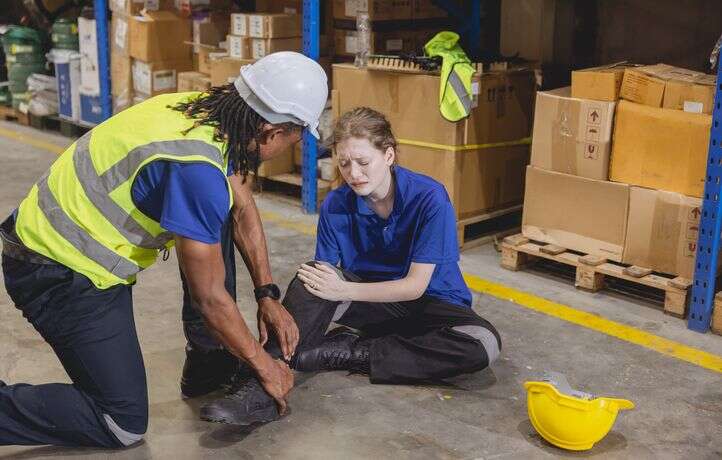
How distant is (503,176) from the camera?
6.39 meters

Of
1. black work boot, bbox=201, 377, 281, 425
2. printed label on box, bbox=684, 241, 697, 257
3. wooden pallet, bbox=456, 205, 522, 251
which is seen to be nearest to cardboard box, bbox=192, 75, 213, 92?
wooden pallet, bbox=456, 205, 522, 251

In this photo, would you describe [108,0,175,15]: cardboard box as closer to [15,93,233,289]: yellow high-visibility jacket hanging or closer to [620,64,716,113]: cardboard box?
[620,64,716,113]: cardboard box

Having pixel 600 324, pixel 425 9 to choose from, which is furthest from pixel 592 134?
pixel 425 9

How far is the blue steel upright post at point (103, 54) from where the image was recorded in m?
9.09

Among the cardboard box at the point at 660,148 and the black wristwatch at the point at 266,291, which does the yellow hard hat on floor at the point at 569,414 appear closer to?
the black wristwatch at the point at 266,291

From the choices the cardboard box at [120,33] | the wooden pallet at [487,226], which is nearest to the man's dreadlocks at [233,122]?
the wooden pallet at [487,226]

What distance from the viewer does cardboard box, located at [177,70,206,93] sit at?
805 centimetres

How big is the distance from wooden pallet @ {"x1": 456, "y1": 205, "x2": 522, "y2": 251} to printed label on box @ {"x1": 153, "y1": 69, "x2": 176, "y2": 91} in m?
3.58

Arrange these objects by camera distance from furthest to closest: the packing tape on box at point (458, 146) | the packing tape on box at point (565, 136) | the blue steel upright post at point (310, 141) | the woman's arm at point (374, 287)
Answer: the blue steel upright post at point (310, 141)
the packing tape on box at point (458, 146)
the packing tape on box at point (565, 136)
the woman's arm at point (374, 287)

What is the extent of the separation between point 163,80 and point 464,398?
565 centimetres

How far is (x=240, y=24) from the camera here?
739cm

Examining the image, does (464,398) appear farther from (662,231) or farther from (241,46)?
(241,46)

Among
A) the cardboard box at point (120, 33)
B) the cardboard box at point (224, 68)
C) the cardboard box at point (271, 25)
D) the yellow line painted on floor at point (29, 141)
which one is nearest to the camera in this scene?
the cardboard box at point (271, 25)

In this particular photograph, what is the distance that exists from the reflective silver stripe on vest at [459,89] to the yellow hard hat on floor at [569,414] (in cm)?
251
